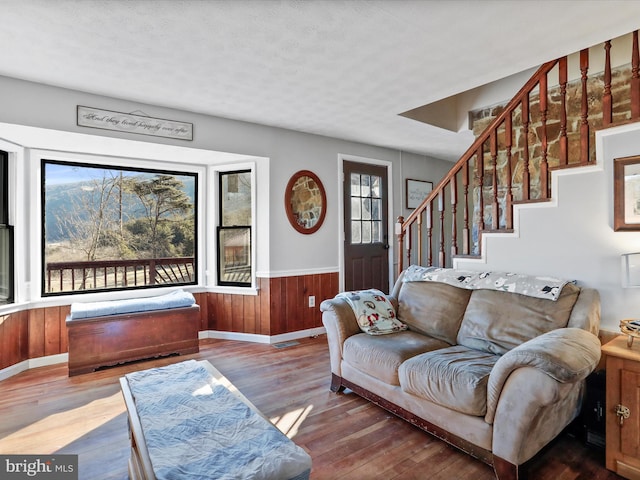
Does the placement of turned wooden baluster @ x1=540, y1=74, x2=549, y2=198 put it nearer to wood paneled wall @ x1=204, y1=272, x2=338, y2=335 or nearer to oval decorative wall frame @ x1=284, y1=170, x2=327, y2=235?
oval decorative wall frame @ x1=284, y1=170, x2=327, y2=235

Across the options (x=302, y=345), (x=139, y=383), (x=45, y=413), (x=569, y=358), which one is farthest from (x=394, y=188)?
(x=45, y=413)

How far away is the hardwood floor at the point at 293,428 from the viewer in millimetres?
1843

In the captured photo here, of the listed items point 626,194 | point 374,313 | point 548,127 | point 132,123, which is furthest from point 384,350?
point 132,123

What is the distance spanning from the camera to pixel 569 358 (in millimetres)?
1564

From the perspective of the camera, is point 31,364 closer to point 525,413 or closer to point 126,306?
point 126,306

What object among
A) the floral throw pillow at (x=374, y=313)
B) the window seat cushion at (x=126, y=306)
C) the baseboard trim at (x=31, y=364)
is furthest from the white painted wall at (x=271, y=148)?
the baseboard trim at (x=31, y=364)

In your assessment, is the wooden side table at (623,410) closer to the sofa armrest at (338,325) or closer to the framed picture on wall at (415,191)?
the sofa armrest at (338,325)

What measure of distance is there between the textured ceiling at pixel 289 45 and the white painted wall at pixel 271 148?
0.12 meters

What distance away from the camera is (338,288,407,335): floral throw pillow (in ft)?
8.83

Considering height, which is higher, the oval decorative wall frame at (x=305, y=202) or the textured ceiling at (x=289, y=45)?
the textured ceiling at (x=289, y=45)

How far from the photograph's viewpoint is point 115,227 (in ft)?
13.0

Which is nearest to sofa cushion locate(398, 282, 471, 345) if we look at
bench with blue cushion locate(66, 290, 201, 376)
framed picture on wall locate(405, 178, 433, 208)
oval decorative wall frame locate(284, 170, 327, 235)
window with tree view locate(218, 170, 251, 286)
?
oval decorative wall frame locate(284, 170, 327, 235)

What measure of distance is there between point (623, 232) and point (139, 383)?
9.46ft

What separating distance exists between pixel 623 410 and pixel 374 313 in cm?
150
